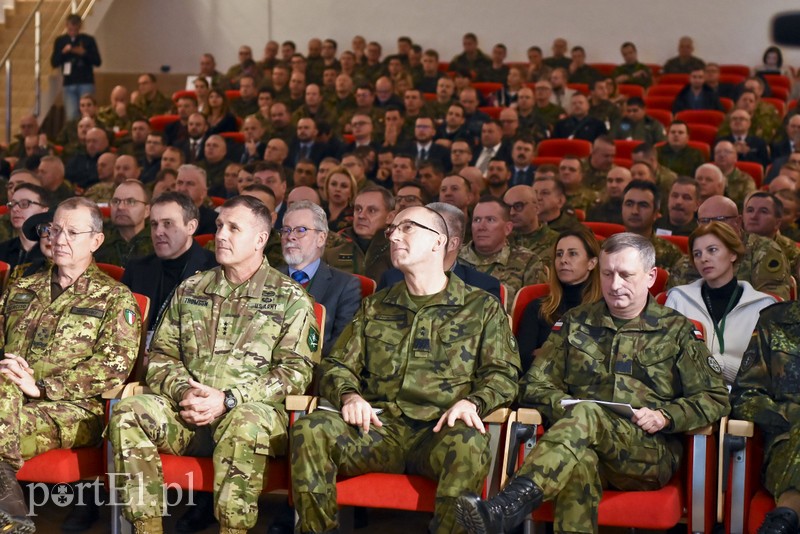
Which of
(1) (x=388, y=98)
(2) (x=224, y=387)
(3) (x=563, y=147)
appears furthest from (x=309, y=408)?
(1) (x=388, y=98)

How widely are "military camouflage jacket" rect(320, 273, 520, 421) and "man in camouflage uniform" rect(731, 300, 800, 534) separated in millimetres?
622

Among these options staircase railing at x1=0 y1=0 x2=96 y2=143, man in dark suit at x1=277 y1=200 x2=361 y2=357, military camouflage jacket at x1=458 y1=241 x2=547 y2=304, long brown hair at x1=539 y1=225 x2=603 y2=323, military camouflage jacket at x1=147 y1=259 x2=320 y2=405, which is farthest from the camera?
staircase railing at x1=0 y1=0 x2=96 y2=143

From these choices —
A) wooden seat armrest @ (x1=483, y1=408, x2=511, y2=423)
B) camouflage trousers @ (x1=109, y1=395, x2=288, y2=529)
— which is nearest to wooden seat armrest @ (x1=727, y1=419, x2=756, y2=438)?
wooden seat armrest @ (x1=483, y1=408, x2=511, y2=423)

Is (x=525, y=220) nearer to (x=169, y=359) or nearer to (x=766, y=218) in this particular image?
(x=766, y=218)

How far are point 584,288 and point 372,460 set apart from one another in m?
1.06

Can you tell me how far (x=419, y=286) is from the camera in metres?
3.14

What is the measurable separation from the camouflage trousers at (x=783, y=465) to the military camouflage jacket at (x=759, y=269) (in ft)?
4.14

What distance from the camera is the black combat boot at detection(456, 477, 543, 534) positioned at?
2555 mm

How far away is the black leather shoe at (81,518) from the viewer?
336cm

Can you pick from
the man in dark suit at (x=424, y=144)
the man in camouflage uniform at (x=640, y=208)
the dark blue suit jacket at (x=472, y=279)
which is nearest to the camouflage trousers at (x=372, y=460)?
the dark blue suit jacket at (x=472, y=279)

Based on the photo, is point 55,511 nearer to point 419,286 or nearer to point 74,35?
point 419,286

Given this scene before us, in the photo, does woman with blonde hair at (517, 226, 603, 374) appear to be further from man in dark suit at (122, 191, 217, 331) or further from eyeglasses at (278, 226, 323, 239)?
man in dark suit at (122, 191, 217, 331)

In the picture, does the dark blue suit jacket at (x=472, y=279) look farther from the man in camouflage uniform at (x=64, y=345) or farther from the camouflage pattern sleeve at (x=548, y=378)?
the man in camouflage uniform at (x=64, y=345)

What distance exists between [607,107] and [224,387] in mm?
6420
